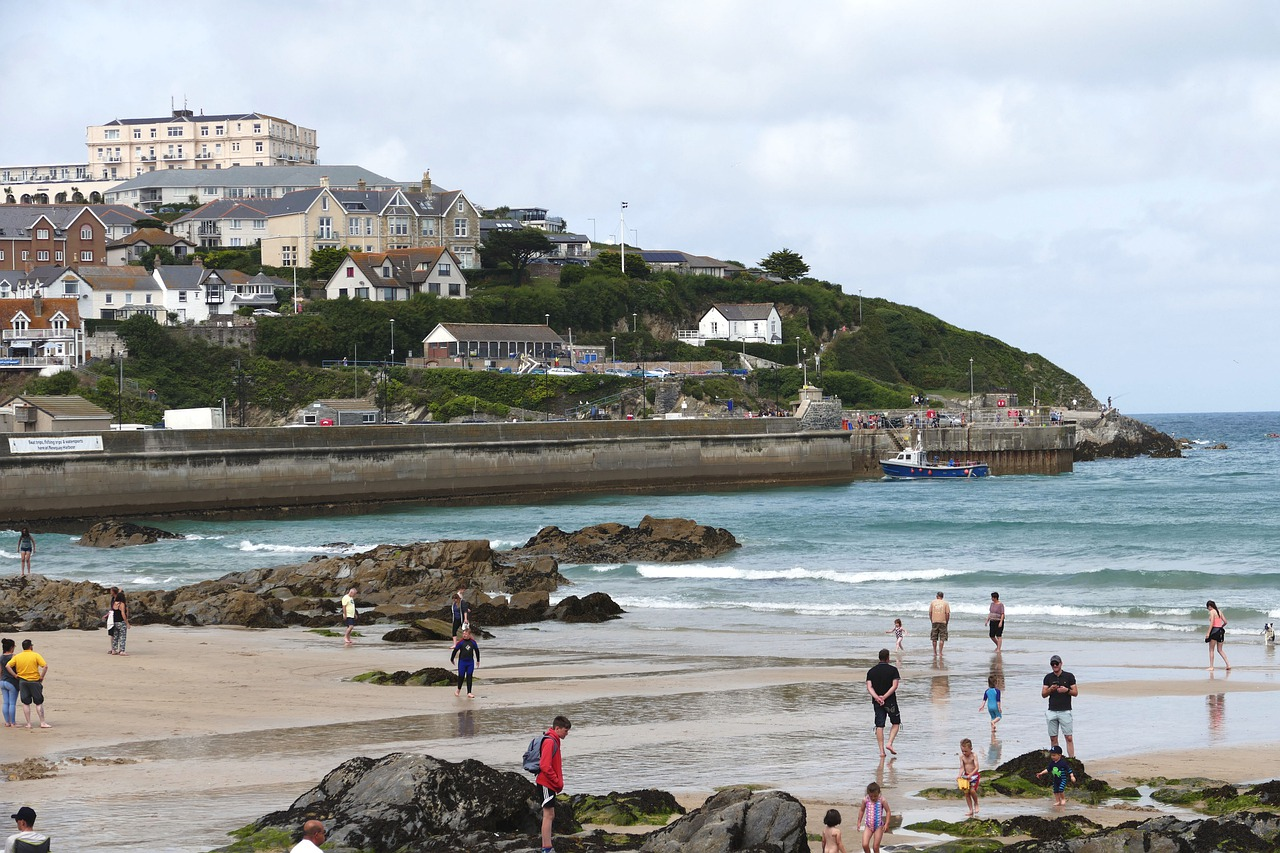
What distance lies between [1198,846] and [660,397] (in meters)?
64.2

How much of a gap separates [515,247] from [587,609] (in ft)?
234

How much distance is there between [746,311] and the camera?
312 feet

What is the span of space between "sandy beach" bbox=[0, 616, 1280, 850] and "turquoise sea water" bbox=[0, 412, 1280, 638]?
4.96 meters

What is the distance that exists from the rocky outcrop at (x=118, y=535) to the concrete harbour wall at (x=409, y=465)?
413 cm

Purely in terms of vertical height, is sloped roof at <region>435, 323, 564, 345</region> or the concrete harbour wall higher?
sloped roof at <region>435, 323, 564, 345</region>

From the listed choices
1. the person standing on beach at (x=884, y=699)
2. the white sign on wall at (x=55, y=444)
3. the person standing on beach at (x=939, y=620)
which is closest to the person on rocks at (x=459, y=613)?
the person standing on beach at (x=939, y=620)

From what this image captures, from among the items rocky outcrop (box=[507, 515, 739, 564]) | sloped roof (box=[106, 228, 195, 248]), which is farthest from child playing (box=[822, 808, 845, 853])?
sloped roof (box=[106, 228, 195, 248])

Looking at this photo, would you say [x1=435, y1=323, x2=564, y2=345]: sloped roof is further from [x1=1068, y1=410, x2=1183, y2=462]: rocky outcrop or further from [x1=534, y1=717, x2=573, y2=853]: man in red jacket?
[x1=534, y1=717, x2=573, y2=853]: man in red jacket

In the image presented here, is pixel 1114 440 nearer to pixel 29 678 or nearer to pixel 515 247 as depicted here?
pixel 515 247

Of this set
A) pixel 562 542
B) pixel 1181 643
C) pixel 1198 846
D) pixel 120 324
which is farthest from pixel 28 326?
pixel 1198 846

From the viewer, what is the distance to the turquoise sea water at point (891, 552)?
27.9m

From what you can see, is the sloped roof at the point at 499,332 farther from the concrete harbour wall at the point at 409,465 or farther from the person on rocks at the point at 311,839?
the person on rocks at the point at 311,839

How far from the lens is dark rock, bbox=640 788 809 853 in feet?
33.6

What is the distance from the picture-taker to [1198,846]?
10.5 meters
